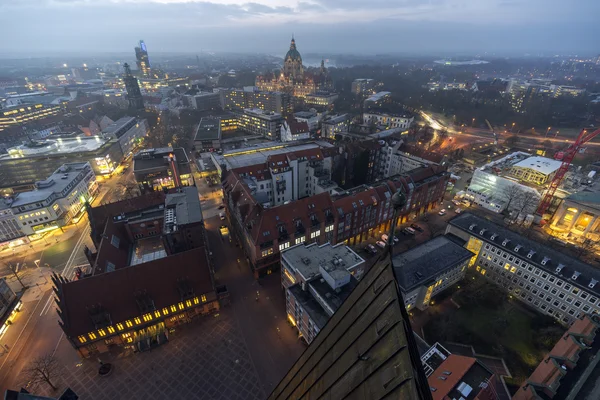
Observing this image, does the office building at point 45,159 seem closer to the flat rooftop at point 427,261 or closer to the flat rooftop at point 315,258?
the flat rooftop at point 315,258

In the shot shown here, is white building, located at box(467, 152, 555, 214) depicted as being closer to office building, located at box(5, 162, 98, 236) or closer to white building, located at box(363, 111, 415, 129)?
white building, located at box(363, 111, 415, 129)

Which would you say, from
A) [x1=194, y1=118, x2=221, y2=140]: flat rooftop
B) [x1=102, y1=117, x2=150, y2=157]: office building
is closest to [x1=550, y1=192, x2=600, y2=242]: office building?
[x1=194, y1=118, x2=221, y2=140]: flat rooftop

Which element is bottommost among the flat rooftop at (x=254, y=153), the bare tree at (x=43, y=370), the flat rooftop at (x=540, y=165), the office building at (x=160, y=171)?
the bare tree at (x=43, y=370)

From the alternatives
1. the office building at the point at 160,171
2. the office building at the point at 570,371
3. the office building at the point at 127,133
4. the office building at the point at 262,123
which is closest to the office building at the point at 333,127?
the office building at the point at 262,123

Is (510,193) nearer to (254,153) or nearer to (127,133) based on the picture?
(254,153)

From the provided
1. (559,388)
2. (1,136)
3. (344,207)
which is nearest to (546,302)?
(559,388)

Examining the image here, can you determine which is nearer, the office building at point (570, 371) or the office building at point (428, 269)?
the office building at point (570, 371)

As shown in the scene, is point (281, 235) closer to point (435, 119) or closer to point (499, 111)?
point (435, 119)
